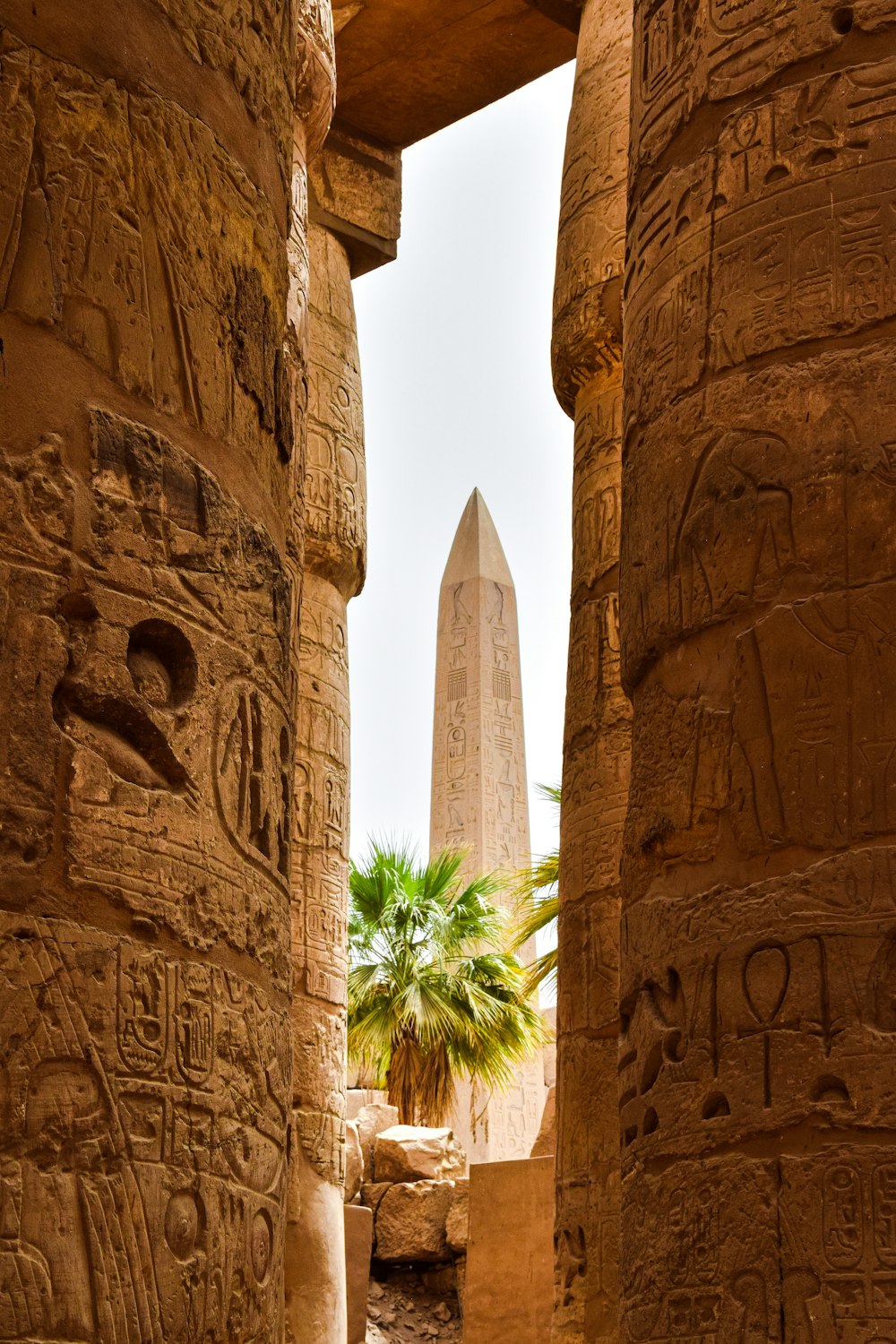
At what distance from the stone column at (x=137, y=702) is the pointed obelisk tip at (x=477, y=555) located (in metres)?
21.3

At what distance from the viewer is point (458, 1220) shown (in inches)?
586

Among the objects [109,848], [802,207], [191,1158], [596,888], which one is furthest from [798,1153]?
A: [596,888]

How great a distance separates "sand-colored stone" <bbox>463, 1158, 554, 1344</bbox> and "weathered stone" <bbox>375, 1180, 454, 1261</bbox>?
3863mm

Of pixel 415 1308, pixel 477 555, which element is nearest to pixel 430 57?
pixel 415 1308

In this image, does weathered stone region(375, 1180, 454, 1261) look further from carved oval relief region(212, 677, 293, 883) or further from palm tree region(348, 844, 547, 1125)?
carved oval relief region(212, 677, 293, 883)

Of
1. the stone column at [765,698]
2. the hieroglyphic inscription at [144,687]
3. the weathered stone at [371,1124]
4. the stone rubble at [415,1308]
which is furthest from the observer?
the weathered stone at [371,1124]

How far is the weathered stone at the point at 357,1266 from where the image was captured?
11.9 m

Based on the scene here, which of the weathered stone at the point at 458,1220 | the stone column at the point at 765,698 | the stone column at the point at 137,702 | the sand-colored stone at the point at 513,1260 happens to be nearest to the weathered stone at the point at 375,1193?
the weathered stone at the point at 458,1220

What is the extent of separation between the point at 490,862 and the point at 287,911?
19.8 m

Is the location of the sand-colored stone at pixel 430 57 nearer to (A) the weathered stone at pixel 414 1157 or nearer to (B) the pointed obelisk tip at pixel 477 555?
(A) the weathered stone at pixel 414 1157

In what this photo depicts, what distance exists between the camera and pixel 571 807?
878 cm

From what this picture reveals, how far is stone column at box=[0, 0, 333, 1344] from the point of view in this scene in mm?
2461

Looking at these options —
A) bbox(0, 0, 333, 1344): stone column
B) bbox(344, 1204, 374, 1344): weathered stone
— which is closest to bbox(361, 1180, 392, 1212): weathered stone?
bbox(344, 1204, 374, 1344): weathered stone

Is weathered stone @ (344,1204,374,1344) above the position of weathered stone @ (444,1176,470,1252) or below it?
below
